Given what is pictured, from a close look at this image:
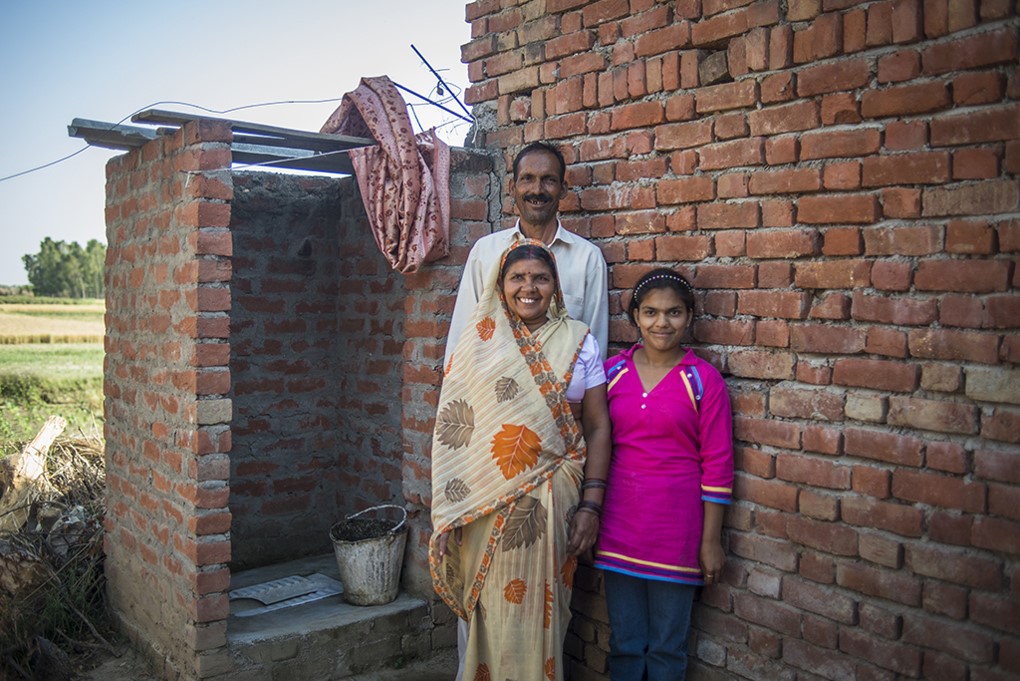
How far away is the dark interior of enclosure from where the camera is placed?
15.8 feet

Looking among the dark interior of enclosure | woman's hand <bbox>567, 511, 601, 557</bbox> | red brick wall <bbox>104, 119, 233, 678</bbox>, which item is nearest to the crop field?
the dark interior of enclosure

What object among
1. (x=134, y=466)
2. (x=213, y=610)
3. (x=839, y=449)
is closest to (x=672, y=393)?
(x=839, y=449)

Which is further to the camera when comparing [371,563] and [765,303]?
[371,563]

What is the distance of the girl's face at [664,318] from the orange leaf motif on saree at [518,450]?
547mm

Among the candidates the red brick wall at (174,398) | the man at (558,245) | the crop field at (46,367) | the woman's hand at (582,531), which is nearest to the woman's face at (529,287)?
the man at (558,245)

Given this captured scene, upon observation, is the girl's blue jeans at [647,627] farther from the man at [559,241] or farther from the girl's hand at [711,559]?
the man at [559,241]

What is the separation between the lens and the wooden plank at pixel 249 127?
341 cm

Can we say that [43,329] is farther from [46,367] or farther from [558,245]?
[558,245]

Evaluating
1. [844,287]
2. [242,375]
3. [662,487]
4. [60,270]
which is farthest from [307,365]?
[60,270]

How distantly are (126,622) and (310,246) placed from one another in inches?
90.2

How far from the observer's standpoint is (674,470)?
289cm

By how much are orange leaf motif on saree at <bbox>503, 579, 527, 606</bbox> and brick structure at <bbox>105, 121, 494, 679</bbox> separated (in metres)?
1.06

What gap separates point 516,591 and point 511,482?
39 centimetres

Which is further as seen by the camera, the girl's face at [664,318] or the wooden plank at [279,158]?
the wooden plank at [279,158]
